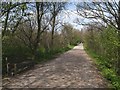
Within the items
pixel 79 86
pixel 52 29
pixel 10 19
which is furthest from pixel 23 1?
pixel 52 29

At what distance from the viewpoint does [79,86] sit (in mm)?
12297

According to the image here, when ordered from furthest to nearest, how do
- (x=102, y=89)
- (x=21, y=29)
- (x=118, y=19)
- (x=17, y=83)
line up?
1. (x=21, y=29)
2. (x=118, y=19)
3. (x=17, y=83)
4. (x=102, y=89)

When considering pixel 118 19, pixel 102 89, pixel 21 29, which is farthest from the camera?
pixel 21 29

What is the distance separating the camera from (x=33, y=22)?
27.6m

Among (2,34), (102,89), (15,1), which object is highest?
(15,1)

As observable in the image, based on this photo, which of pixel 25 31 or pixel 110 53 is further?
pixel 25 31

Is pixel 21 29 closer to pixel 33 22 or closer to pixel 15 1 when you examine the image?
pixel 33 22

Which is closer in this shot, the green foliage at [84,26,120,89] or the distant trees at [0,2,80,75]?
the green foliage at [84,26,120,89]

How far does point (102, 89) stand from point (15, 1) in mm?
8952

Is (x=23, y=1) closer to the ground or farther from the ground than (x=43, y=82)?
farther from the ground

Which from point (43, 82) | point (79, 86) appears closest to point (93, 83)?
point (79, 86)

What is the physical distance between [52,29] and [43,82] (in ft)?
80.9

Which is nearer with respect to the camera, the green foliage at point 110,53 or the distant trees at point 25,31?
the green foliage at point 110,53

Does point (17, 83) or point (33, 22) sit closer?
point (17, 83)
